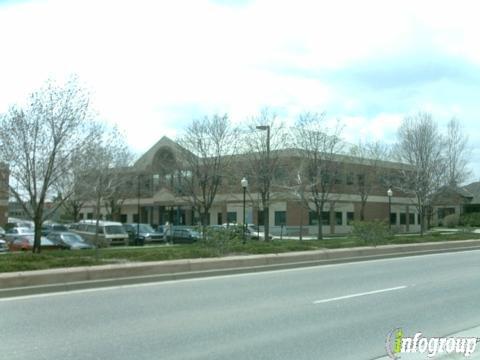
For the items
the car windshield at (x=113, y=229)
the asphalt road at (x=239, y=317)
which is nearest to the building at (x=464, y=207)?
the car windshield at (x=113, y=229)

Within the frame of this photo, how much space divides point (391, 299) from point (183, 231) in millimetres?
29797

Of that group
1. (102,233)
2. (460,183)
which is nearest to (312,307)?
(102,233)

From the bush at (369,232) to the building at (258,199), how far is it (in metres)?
16.3

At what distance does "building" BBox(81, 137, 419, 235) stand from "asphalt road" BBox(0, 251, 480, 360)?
94.0 feet

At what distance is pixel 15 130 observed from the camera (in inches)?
870

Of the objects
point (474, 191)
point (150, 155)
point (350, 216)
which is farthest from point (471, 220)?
point (150, 155)

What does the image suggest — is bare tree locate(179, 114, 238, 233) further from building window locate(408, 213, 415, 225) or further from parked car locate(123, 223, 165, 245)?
building window locate(408, 213, 415, 225)

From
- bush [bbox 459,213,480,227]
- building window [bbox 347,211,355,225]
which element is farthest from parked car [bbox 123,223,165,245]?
bush [bbox 459,213,480,227]

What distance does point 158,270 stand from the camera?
15.0 metres

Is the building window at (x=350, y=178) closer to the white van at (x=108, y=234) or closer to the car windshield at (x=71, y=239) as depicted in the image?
the white van at (x=108, y=234)

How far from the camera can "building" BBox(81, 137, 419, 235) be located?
45.0 m

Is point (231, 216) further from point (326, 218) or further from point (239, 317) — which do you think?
point (239, 317)

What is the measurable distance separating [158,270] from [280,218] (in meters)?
43.5

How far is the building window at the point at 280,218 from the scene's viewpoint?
188 ft
